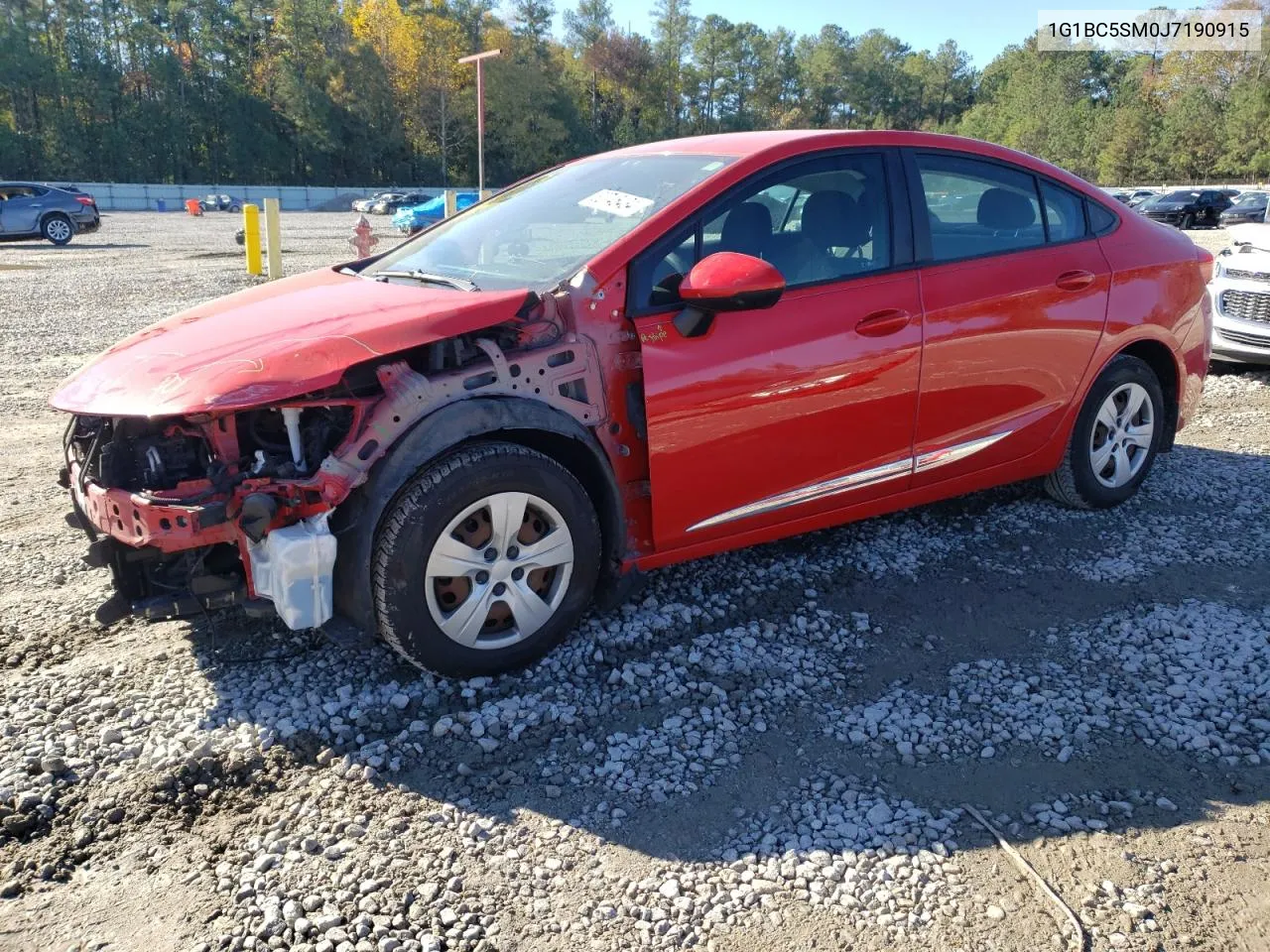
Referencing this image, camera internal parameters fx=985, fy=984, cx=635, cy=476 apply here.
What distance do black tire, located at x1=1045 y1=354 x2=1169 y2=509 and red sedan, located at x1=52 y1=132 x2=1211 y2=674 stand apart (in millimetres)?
166

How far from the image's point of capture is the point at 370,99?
253 ft

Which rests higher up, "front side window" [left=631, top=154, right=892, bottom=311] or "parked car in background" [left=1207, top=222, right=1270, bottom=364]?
"front side window" [left=631, top=154, right=892, bottom=311]

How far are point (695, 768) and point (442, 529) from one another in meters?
1.06

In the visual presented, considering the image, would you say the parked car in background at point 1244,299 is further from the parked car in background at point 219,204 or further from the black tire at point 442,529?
the parked car in background at point 219,204

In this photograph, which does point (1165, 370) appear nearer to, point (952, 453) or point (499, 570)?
point (952, 453)

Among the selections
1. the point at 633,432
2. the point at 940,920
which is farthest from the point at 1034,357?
the point at 940,920

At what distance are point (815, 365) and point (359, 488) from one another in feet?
5.58

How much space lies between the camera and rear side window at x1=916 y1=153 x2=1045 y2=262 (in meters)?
4.11

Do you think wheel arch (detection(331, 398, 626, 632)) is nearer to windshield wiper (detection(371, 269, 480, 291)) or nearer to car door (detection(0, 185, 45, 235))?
windshield wiper (detection(371, 269, 480, 291))

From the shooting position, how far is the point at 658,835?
262cm

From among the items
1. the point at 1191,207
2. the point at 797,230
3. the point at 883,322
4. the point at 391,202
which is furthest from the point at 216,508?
the point at 391,202

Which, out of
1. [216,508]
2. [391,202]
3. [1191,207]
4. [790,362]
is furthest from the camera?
[391,202]

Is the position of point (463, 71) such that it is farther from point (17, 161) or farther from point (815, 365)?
point (815, 365)

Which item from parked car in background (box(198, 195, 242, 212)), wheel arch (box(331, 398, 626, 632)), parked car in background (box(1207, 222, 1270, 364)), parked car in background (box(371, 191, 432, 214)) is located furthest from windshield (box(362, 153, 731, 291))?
parked car in background (box(198, 195, 242, 212))
